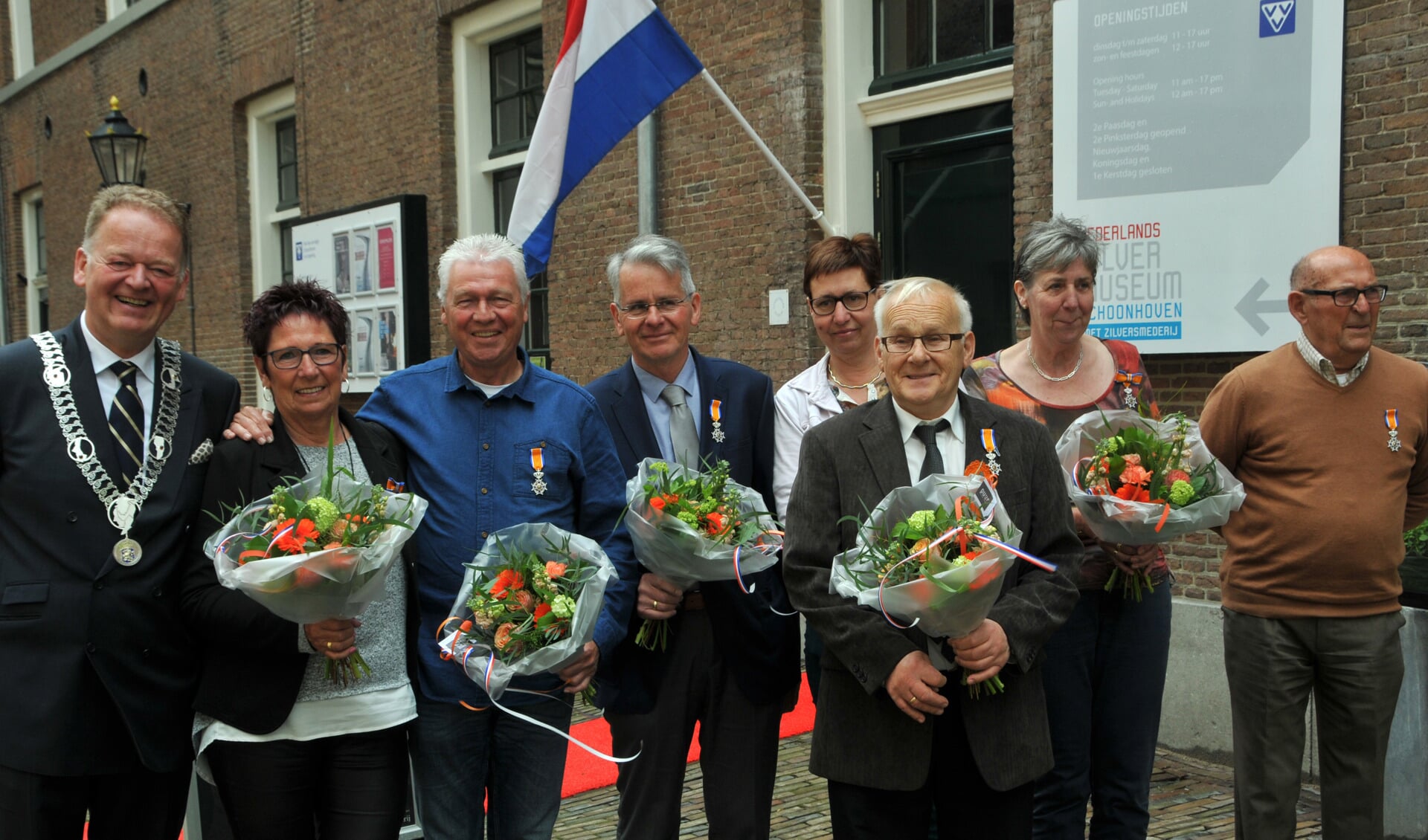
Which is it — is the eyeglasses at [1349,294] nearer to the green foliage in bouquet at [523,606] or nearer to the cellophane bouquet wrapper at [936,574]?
the cellophane bouquet wrapper at [936,574]

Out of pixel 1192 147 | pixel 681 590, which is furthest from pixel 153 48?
pixel 681 590

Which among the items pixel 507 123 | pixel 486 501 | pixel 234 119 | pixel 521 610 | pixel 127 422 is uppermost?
pixel 234 119

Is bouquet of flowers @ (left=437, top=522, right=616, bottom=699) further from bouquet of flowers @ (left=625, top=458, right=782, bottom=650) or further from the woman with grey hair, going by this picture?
the woman with grey hair

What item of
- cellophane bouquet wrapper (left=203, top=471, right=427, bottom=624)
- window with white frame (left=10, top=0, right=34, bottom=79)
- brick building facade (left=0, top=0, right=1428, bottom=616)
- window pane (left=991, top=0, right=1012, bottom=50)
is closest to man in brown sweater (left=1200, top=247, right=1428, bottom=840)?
brick building facade (left=0, top=0, right=1428, bottom=616)

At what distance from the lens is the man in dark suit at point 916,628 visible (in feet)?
9.36

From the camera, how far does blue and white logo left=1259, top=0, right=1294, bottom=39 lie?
219 inches

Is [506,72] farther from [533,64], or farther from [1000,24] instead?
[1000,24]

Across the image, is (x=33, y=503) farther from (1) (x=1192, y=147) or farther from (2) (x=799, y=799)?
(1) (x=1192, y=147)

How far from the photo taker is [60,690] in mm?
2822

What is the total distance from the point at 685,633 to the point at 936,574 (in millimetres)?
1092

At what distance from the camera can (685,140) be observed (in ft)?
30.0

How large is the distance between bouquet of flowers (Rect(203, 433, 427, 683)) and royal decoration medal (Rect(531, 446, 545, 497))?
433 millimetres

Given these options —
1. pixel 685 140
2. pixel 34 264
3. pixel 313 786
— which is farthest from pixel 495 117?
pixel 34 264

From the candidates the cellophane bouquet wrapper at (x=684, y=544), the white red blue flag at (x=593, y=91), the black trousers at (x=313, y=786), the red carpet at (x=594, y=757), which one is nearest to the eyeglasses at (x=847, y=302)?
the cellophane bouquet wrapper at (x=684, y=544)
